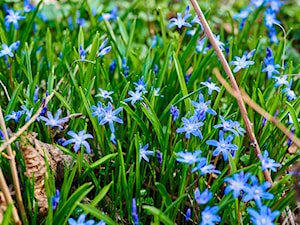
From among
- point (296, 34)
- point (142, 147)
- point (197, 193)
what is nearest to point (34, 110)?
point (142, 147)

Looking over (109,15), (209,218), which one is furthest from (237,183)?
(109,15)

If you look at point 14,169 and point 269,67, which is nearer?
point 14,169

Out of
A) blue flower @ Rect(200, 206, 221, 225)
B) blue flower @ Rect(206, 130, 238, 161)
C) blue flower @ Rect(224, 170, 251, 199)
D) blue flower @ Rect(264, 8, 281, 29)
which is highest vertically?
blue flower @ Rect(264, 8, 281, 29)

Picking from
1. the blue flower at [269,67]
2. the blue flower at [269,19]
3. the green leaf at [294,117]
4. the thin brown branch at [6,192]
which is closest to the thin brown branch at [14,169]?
the thin brown branch at [6,192]

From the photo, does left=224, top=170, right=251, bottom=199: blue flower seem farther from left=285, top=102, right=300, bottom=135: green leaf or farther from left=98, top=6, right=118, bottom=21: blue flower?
left=98, top=6, right=118, bottom=21: blue flower

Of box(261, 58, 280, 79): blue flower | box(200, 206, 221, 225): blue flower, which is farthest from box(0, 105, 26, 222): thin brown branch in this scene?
box(261, 58, 280, 79): blue flower

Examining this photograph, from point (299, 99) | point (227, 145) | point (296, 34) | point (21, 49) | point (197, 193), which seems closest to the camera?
point (197, 193)

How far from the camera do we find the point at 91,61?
197 cm

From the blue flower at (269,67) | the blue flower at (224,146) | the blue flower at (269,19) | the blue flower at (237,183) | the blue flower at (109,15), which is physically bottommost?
the blue flower at (237,183)

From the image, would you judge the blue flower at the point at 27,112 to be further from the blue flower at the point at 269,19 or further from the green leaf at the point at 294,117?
the blue flower at the point at 269,19

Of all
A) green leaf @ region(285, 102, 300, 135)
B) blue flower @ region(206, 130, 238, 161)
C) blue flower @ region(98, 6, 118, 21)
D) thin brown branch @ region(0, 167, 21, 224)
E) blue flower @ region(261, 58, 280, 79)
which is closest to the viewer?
thin brown branch @ region(0, 167, 21, 224)

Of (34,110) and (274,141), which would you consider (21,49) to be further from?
(274,141)

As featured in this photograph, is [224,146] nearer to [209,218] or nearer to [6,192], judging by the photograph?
[209,218]

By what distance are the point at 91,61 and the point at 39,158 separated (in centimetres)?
68
